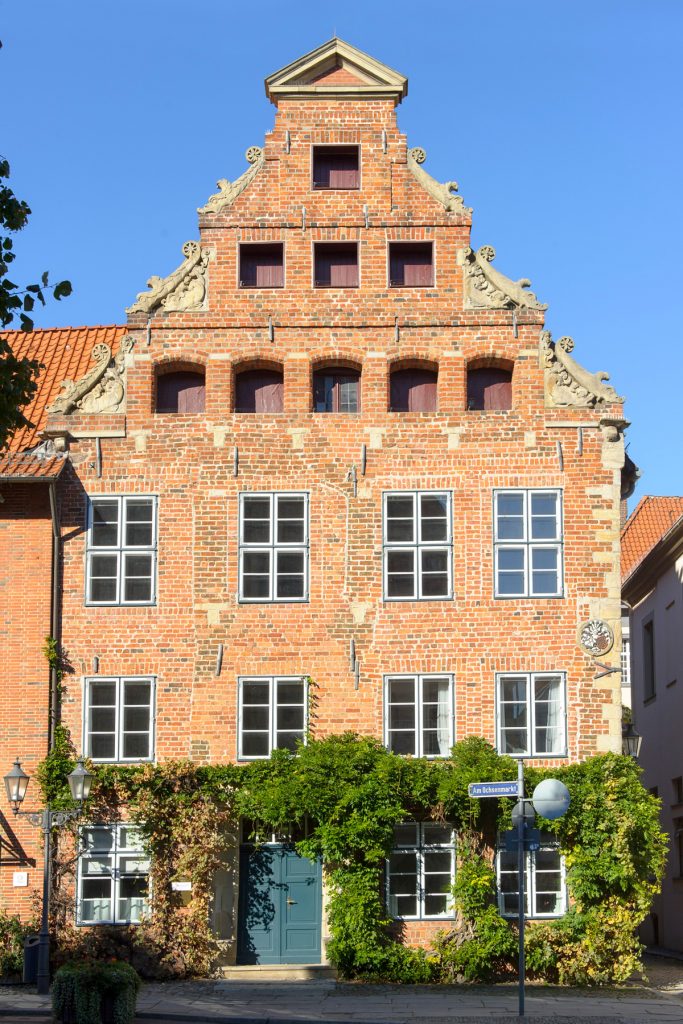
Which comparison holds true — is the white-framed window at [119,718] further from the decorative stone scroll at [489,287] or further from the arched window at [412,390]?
the decorative stone scroll at [489,287]

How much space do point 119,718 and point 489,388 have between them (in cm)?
811

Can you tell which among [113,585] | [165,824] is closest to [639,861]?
[165,824]

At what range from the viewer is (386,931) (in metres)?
23.8

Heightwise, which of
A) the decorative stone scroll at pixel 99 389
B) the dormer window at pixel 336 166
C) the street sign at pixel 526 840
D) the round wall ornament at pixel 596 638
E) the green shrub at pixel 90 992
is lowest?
the green shrub at pixel 90 992

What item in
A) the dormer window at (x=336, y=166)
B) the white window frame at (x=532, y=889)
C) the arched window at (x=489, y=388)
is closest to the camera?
the white window frame at (x=532, y=889)

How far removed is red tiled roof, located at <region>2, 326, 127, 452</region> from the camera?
27516mm

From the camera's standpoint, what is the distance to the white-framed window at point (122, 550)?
2523cm

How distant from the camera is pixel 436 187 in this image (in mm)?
26219

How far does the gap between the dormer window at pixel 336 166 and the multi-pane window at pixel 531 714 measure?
28.7ft

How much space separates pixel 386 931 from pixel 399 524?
6.35 meters

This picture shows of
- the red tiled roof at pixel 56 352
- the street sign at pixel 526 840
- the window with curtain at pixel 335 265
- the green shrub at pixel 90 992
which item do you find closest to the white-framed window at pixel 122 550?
the red tiled roof at pixel 56 352

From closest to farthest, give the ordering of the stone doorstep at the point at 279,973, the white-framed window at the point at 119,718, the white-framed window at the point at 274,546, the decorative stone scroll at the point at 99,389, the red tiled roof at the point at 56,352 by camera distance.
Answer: the stone doorstep at the point at 279,973 < the white-framed window at the point at 119,718 < the white-framed window at the point at 274,546 < the decorative stone scroll at the point at 99,389 < the red tiled roof at the point at 56,352

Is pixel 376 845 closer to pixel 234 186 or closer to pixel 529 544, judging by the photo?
pixel 529 544

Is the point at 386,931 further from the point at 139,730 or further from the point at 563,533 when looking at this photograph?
the point at 563,533
